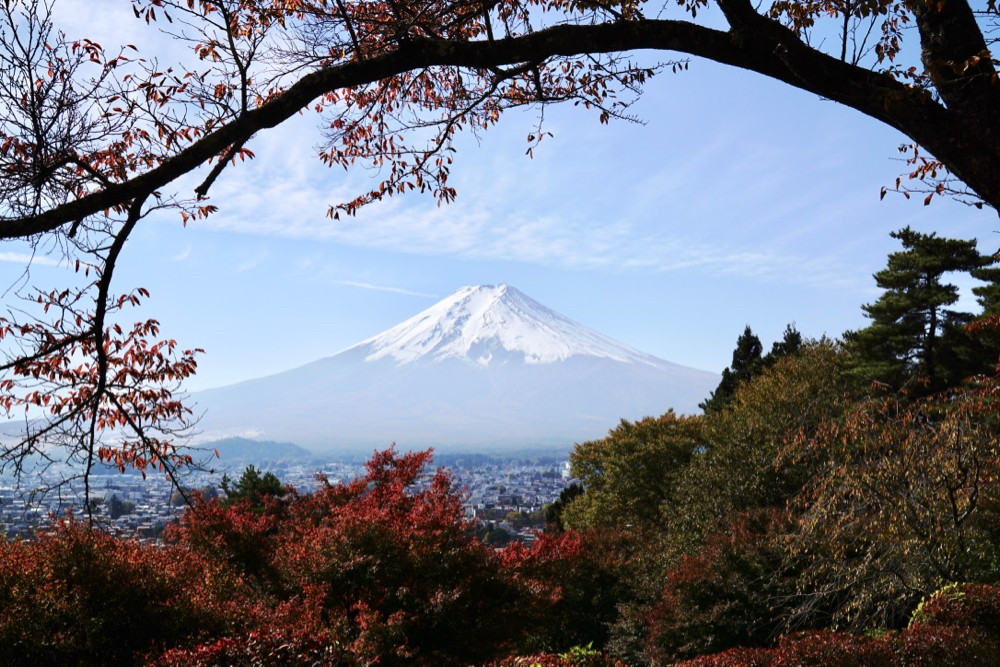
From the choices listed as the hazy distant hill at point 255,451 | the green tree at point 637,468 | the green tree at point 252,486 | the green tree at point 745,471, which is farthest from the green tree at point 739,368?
the hazy distant hill at point 255,451

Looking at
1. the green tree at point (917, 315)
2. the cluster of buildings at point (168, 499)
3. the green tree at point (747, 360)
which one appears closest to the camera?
the cluster of buildings at point (168, 499)

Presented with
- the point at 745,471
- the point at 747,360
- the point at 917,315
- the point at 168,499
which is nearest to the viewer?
the point at 168,499

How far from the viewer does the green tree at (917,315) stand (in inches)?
698

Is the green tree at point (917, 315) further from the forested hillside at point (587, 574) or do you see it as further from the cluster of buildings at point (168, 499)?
the cluster of buildings at point (168, 499)

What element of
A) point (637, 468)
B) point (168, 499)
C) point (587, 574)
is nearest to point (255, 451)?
point (637, 468)

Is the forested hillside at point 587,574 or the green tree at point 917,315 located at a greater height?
the green tree at point 917,315

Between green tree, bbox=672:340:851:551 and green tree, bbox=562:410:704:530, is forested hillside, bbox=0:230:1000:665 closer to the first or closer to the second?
green tree, bbox=672:340:851:551

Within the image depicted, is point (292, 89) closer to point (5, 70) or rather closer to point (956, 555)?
point (5, 70)

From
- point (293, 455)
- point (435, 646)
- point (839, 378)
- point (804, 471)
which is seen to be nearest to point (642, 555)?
point (804, 471)

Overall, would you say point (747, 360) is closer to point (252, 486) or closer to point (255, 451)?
point (252, 486)

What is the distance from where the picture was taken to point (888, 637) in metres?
5.00

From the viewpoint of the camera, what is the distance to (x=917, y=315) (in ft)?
59.9

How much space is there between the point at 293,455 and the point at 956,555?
128 m

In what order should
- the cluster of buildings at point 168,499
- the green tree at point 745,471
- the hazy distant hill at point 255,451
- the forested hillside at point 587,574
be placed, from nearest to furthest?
the cluster of buildings at point 168,499
the forested hillside at point 587,574
the green tree at point 745,471
the hazy distant hill at point 255,451
